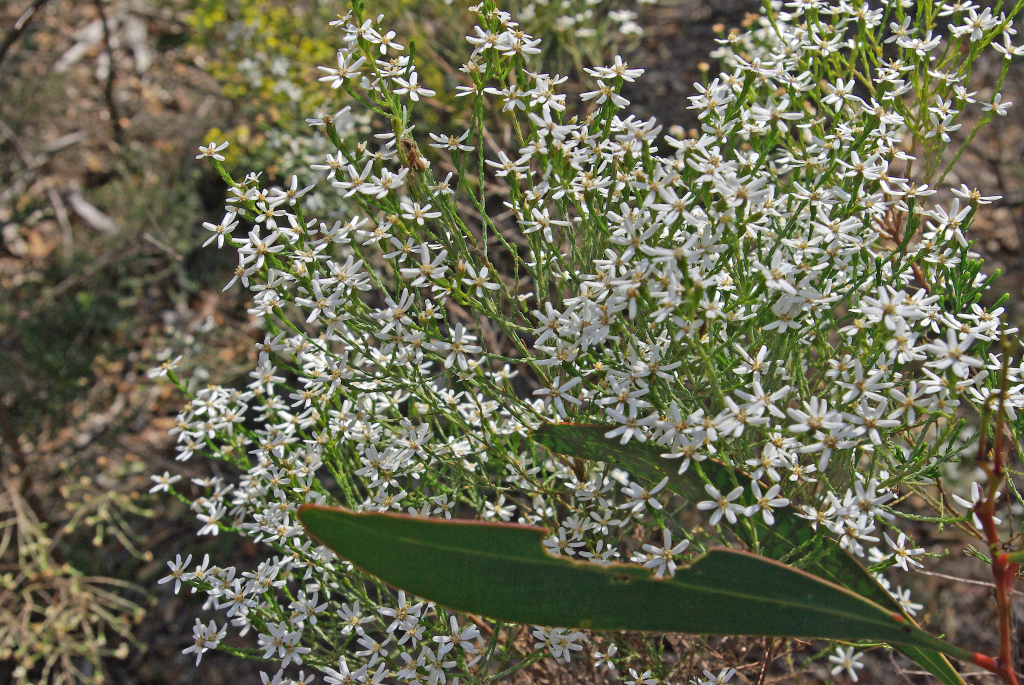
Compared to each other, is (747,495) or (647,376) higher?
(647,376)

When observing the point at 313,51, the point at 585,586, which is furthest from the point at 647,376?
the point at 313,51

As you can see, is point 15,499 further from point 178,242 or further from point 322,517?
point 322,517

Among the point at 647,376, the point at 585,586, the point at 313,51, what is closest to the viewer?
the point at 585,586

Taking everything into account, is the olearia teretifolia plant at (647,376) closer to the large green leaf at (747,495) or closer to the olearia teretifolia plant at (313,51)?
the large green leaf at (747,495)

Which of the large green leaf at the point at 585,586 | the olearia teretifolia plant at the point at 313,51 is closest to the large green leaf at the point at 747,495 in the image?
the large green leaf at the point at 585,586

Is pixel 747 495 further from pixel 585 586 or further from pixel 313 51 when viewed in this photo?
pixel 313 51

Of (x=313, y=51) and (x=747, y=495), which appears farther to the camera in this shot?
(x=313, y=51)
